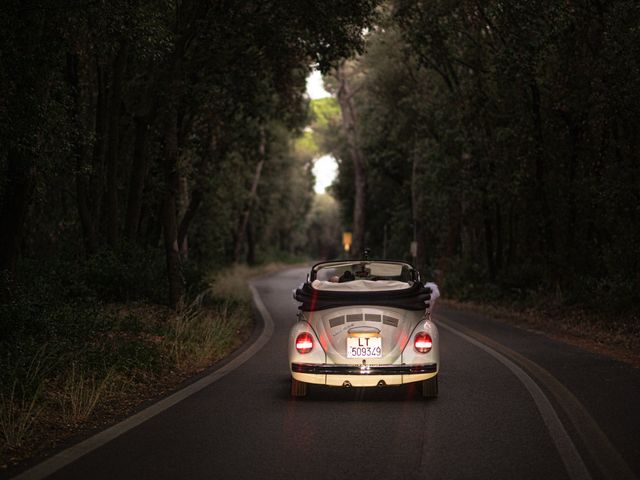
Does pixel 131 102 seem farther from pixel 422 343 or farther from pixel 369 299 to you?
pixel 422 343

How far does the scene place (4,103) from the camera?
10766 millimetres

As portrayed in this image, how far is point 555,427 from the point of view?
25.7 ft

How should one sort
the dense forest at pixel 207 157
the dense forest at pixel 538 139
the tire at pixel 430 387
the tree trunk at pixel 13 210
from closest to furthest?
the tire at pixel 430 387
the dense forest at pixel 207 157
the tree trunk at pixel 13 210
the dense forest at pixel 538 139

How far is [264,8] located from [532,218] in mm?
11836

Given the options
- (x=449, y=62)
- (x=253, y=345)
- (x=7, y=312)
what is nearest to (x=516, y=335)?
(x=253, y=345)

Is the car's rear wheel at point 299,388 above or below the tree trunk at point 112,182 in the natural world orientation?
below

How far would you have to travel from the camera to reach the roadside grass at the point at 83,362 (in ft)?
25.8

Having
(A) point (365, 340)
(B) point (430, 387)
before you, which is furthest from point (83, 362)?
(B) point (430, 387)

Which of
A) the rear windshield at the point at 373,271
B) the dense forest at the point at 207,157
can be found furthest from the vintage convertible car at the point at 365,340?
the dense forest at the point at 207,157

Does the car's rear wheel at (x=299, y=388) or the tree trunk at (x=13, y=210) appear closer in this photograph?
the car's rear wheel at (x=299, y=388)

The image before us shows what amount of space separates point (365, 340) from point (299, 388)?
1109mm

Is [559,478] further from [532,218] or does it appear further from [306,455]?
[532,218]

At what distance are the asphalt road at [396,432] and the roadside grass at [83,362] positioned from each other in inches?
28.8

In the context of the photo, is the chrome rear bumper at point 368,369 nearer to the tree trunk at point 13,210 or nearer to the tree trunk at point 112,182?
the tree trunk at point 13,210
